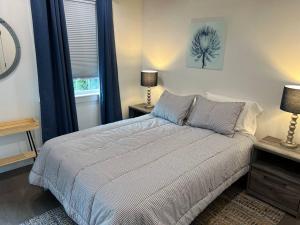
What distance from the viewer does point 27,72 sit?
2756 mm

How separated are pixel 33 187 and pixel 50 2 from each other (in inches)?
83.0

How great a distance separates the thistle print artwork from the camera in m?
2.84

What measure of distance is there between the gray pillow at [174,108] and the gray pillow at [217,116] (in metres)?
0.12

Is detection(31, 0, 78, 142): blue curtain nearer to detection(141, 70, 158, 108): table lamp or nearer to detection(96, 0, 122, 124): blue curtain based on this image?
detection(96, 0, 122, 124): blue curtain

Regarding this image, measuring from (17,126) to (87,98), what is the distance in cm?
108

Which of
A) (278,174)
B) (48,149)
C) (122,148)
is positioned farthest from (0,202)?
(278,174)

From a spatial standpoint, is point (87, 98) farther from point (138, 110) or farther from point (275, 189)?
point (275, 189)

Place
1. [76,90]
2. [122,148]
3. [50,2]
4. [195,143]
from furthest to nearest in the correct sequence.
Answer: [76,90]
[50,2]
[195,143]
[122,148]

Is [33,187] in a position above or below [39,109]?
below

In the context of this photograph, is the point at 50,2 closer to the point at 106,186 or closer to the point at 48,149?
the point at 48,149

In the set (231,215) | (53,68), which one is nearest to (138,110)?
(53,68)

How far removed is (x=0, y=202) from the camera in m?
2.23

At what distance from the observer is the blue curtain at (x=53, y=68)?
2.68 m

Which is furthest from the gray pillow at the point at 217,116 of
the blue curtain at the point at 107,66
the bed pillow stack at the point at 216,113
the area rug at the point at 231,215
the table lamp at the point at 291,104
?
the blue curtain at the point at 107,66
